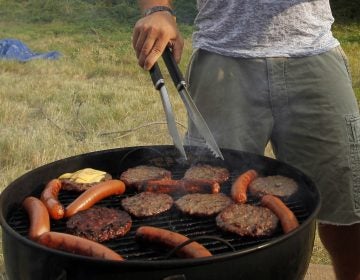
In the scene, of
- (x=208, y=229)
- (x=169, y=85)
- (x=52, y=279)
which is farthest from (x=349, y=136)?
(x=169, y=85)

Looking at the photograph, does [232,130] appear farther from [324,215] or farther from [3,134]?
[3,134]

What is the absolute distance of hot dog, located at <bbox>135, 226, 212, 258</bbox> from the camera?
5.25ft

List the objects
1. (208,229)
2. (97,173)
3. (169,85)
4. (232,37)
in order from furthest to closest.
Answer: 1. (169,85)
2. (232,37)
3. (97,173)
4. (208,229)

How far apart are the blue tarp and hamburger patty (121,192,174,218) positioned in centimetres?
865

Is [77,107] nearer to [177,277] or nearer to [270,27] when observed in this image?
[270,27]

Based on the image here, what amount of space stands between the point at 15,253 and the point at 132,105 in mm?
5329

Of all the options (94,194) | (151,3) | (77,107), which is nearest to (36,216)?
(94,194)

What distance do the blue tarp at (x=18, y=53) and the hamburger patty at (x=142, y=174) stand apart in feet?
27.6

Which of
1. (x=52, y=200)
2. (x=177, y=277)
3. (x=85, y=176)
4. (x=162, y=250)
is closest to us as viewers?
(x=177, y=277)

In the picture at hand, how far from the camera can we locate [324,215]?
2.65 metres

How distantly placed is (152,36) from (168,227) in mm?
→ 774

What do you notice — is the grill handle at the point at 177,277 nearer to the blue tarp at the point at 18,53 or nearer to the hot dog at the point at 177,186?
the hot dog at the point at 177,186

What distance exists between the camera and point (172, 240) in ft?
5.53

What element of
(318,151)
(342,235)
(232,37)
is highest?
(232,37)
